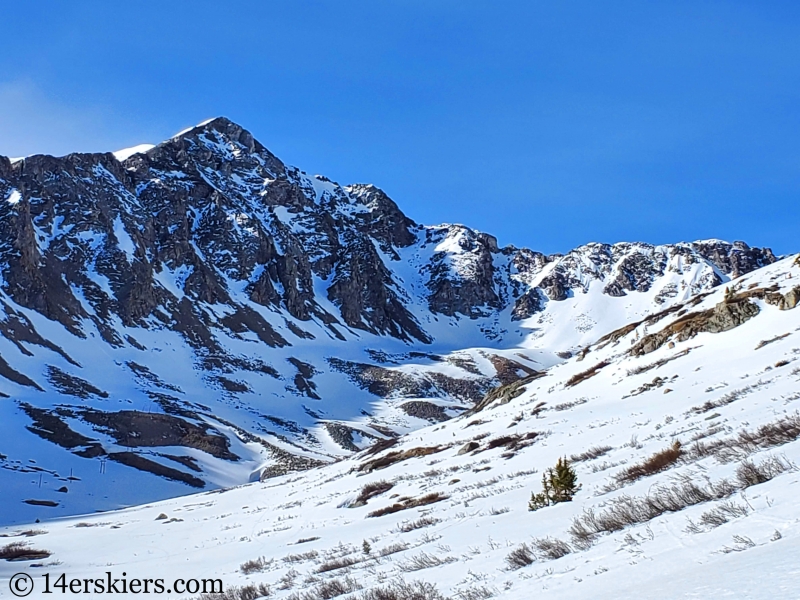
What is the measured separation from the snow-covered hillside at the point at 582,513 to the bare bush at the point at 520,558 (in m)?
0.03

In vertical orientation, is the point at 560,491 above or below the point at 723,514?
above

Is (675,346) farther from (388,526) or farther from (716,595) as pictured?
(716,595)

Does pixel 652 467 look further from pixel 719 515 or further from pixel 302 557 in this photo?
pixel 302 557

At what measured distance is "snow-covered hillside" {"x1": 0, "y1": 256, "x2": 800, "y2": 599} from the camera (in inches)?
191

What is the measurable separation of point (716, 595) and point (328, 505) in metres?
21.1

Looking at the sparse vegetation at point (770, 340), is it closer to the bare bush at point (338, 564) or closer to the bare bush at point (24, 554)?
the bare bush at point (338, 564)

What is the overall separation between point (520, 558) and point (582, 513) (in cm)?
206

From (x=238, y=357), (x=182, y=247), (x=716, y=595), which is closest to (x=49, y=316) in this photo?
(x=238, y=357)

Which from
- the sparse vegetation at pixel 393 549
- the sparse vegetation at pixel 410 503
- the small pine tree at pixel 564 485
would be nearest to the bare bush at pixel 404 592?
the sparse vegetation at pixel 393 549

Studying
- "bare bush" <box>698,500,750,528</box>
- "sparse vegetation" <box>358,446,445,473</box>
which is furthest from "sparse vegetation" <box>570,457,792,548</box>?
"sparse vegetation" <box>358,446,445,473</box>

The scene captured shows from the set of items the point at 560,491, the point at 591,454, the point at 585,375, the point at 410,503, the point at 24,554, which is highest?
the point at 585,375

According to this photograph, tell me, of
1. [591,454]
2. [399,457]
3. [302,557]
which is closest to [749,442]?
[591,454]

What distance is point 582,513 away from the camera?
8055 mm

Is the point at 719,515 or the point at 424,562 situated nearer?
the point at 719,515
